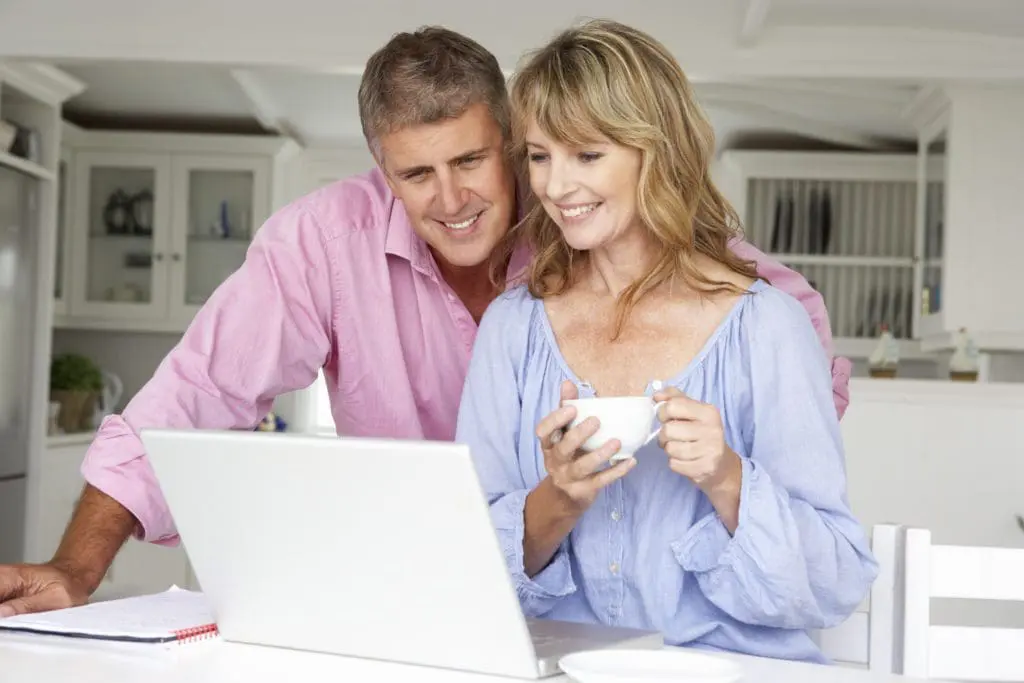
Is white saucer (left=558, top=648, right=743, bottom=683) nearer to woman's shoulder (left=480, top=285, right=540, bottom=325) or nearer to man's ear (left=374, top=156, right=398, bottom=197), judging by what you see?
woman's shoulder (left=480, top=285, right=540, bottom=325)

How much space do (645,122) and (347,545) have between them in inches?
27.2

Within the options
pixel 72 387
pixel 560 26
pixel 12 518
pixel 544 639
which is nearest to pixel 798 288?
pixel 544 639

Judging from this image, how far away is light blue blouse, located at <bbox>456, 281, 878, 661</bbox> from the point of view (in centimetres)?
135

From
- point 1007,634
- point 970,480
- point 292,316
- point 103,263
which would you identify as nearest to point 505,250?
point 292,316

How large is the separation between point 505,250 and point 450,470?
991mm

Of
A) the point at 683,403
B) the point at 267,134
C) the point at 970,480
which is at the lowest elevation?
the point at 970,480

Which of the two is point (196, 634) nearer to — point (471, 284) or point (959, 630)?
point (959, 630)

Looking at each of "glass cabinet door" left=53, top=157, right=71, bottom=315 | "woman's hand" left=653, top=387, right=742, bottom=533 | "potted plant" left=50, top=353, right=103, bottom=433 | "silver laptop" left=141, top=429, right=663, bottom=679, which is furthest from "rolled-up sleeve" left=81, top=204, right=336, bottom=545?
"glass cabinet door" left=53, top=157, right=71, bottom=315

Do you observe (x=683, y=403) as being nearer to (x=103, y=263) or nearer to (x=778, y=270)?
(x=778, y=270)

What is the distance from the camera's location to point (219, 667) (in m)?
1.11

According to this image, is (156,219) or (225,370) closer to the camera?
(225,370)

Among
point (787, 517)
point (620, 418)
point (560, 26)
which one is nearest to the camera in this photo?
point (620, 418)

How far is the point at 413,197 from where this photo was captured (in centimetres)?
186

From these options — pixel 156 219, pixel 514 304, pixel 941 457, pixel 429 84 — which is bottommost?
pixel 941 457
